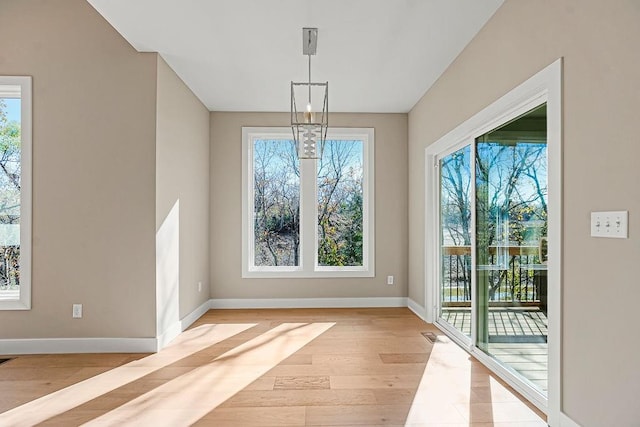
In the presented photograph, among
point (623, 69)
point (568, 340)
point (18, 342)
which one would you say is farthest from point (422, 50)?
point (18, 342)

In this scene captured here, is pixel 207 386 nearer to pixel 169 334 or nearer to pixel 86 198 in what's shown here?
pixel 169 334

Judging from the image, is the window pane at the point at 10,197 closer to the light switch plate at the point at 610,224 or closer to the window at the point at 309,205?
the window at the point at 309,205

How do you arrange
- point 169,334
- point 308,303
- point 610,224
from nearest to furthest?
point 610,224, point 169,334, point 308,303

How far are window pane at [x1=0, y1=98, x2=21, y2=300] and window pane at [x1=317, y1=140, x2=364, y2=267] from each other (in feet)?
11.0

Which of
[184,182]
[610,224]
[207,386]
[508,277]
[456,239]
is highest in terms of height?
[184,182]

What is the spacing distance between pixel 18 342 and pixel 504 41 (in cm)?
465

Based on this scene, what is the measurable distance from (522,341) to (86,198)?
3700mm

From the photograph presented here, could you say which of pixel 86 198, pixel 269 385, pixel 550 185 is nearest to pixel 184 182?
pixel 86 198

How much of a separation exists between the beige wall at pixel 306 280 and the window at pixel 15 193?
7.10 ft

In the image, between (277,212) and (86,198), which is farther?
(277,212)

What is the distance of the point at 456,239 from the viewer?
3.96 metres

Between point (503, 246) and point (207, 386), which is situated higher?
point (503, 246)

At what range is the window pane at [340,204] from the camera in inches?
213

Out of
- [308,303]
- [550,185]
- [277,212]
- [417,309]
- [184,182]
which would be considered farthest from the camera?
[277,212]
